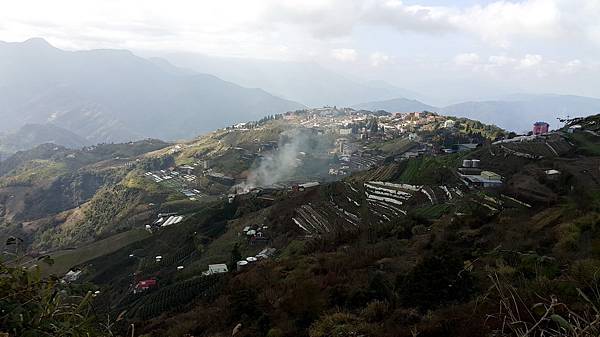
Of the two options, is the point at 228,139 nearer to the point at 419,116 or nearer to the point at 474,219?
the point at 419,116

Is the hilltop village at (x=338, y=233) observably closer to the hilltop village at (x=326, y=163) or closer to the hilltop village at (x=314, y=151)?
the hilltop village at (x=326, y=163)

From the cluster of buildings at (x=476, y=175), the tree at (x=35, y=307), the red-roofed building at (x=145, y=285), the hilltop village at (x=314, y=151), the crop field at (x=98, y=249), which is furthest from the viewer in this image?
the hilltop village at (x=314, y=151)

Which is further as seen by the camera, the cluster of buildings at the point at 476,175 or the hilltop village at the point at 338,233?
the cluster of buildings at the point at 476,175

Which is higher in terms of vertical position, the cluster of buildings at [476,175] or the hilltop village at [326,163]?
the cluster of buildings at [476,175]

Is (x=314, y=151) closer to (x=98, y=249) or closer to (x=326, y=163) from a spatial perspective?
(x=326, y=163)

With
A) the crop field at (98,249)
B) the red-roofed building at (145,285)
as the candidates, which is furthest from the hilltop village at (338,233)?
the crop field at (98,249)

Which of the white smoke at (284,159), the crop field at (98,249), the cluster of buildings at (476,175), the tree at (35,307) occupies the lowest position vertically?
the crop field at (98,249)

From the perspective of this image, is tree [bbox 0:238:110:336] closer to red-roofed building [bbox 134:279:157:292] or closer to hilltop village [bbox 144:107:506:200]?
red-roofed building [bbox 134:279:157:292]

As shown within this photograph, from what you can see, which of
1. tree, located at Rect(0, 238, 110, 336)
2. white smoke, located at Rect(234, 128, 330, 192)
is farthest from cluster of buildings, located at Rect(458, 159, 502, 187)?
white smoke, located at Rect(234, 128, 330, 192)

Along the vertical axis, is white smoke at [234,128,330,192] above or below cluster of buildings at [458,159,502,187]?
below

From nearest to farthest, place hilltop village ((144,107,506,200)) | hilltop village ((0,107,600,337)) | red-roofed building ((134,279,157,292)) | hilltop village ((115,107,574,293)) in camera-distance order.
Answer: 1. hilltop village ((0,107,600,337))
2. hilltop village ((115,107,574,293))
3. red-roofed building ((134,279,157,292))
4. hilltop village ((144,107,506,200))

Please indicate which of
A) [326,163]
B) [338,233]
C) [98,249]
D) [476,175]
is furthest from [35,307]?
[326,163]
